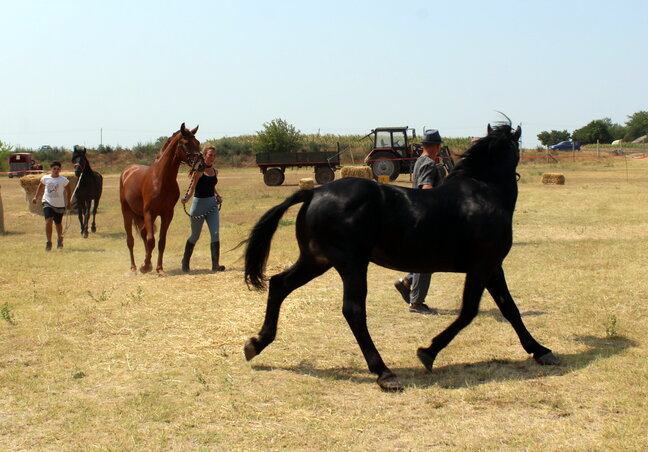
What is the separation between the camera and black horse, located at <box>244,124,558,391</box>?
502 centimetres

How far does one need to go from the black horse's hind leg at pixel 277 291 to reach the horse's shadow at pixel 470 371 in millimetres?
175

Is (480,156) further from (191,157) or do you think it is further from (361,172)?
(361,172)

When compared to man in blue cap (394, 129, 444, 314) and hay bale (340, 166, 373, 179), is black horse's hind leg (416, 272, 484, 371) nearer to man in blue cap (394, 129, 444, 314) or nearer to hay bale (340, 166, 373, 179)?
man in blue cap (394, 129, 444, 314)

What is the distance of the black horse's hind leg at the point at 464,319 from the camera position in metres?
5.21

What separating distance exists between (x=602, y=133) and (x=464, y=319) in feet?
319

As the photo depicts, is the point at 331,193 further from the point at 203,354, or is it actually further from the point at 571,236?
the point at 571,236

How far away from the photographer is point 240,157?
62031 mm

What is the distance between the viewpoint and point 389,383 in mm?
4805

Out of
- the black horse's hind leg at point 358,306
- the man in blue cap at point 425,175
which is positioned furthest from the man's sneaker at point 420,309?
the black horse's hind leg at point 358,306

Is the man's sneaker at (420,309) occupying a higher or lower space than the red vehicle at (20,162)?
lower

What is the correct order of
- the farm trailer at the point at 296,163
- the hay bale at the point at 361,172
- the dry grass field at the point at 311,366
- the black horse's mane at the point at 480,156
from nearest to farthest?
the dry grass field at the point at 311,366
the black horse's mane at the point at 480,156
the hay bale at the point at 361,172
the farm trailer at the point at 296,163

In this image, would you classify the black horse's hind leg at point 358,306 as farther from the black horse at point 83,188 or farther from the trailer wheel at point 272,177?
the trailer wheel at point 272,177

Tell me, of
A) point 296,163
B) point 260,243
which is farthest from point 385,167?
point 260,243

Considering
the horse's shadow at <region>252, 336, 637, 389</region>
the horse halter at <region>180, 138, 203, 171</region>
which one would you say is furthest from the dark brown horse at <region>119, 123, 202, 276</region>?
the horse's shadow at <region>252, 336, 637, 389</region>
